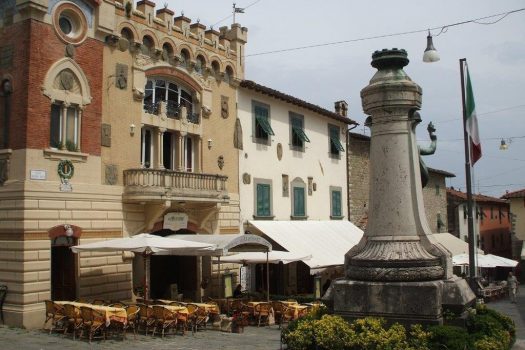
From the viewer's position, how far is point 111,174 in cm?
1886

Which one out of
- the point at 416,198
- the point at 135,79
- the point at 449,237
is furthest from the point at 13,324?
the point at 449,237

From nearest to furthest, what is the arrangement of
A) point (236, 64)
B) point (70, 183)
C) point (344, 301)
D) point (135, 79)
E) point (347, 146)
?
point (344, 301), point (70, 183), point (135, 79), point (236, 64), point (347, 146)

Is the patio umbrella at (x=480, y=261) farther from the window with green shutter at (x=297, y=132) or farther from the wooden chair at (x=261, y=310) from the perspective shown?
the wooden chair at (x=261, y=310)

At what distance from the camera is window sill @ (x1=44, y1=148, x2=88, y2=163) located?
1688cm

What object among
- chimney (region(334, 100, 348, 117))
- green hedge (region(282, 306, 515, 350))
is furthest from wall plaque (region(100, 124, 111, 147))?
chimney (region(334, 100, 348, 117))

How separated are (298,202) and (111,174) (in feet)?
37.9

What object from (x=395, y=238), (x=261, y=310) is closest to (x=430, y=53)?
(x=395, y=238)

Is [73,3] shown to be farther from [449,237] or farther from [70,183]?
[449,237]

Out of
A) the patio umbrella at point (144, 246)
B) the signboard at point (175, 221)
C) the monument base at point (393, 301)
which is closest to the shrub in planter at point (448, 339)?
the monument base at point (393, 301)

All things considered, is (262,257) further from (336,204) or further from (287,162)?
(336,204)

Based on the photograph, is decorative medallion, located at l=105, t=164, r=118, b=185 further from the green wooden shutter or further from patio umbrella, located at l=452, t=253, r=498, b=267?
patio umbrella, located at l=452, t=253, r=498, b=267

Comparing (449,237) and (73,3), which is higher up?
(73,3)

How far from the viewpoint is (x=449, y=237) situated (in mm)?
39219

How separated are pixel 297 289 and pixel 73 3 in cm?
1618
